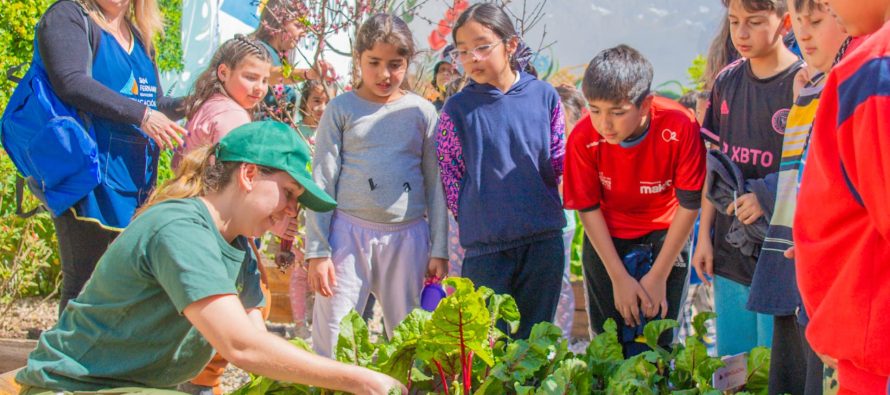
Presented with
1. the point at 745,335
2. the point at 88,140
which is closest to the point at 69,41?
the point at 88,140

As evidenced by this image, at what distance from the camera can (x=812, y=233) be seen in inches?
61.6

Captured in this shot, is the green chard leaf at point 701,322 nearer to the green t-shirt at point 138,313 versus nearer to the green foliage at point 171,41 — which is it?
the green t-shirt at point 138,313

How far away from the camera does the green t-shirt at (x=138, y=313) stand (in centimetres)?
215

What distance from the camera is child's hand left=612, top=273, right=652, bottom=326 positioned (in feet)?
10.4

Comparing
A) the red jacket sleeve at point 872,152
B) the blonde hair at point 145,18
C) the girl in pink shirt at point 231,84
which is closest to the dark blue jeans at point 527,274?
the girl in pink shirt at point 231,84

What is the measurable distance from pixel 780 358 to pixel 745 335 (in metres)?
0.62

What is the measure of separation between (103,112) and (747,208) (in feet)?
7.31

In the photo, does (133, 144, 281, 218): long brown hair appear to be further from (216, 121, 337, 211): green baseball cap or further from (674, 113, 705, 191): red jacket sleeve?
(674, 113, 705, 191): red jacket sleeve

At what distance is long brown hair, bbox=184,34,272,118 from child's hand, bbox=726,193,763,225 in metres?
2.11

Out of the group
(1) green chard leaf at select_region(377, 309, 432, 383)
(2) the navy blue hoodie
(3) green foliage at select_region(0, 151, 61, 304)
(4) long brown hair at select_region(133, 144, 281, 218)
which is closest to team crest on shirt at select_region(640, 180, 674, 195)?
(2) the navy blue hoodie

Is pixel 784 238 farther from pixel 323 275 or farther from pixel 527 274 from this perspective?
pixel 323 275

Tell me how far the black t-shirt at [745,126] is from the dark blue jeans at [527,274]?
649 millimetres

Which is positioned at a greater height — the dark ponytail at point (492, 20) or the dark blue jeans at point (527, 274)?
the dark ponytail at point (492, 20)

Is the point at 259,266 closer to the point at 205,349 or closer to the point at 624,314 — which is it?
the point at 205,349
